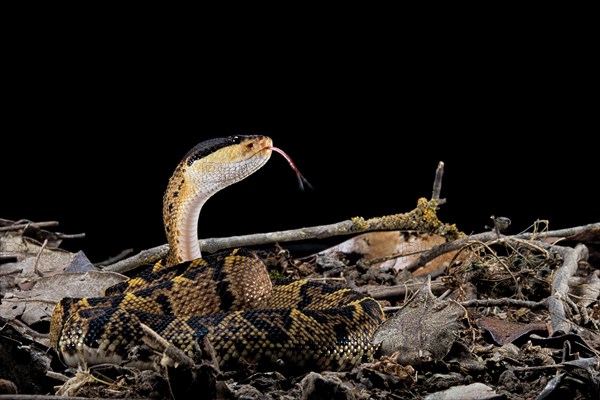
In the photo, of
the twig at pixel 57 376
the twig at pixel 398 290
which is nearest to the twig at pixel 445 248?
the twig at pixel 398 290

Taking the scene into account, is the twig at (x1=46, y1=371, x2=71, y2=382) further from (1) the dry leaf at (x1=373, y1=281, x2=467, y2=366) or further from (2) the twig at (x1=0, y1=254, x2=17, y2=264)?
(2) the twig at (x1=0, y1=254, x2=17, y2=264)

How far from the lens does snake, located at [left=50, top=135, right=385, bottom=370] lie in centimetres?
376

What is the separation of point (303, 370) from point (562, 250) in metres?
2.19

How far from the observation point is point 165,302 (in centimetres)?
444

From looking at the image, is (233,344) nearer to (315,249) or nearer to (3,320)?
(3,320)

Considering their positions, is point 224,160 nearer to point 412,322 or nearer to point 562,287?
point 412,322

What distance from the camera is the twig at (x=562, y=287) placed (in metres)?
3.93

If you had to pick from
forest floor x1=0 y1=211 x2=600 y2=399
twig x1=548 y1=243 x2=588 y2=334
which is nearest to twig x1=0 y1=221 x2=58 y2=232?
forest floor x1=0 y1=211 x2=600 y2=399

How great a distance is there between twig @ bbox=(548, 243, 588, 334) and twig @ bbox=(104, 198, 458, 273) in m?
Answer: 0.93

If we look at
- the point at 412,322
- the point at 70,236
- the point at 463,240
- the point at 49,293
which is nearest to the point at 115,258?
the point at 70,236

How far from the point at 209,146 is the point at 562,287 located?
2212mm

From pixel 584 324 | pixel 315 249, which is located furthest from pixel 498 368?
pixel 315 249

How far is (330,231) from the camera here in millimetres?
5887

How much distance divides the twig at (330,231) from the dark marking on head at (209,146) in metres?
1.18
